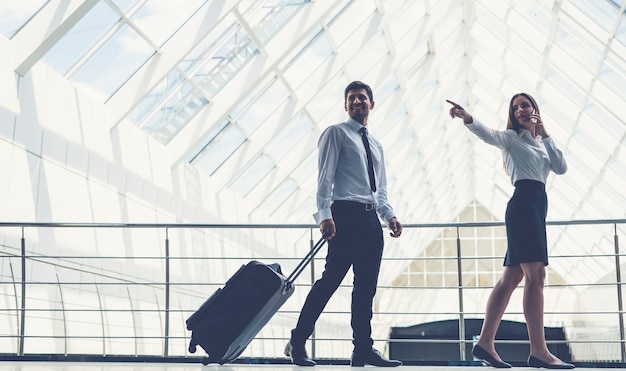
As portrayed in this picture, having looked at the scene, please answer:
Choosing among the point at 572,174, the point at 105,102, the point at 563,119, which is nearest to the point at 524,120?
the point at 105,102

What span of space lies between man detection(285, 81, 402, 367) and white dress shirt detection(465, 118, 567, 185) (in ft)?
1.68

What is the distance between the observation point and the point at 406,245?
27.1m

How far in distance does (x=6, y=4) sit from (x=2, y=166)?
1.25 meters

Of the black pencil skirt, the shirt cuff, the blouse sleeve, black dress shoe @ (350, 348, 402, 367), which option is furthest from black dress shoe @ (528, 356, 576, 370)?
the shirt cuff

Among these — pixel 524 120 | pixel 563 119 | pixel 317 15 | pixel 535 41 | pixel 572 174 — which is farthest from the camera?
pixel 572 174

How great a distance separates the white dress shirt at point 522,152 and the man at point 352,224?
20.2 inches

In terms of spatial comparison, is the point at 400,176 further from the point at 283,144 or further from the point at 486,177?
the point at 486,177

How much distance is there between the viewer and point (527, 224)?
3.47 meters

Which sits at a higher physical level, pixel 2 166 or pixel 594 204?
pixel 594 204

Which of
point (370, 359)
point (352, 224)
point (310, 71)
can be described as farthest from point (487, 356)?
point (310, 71)

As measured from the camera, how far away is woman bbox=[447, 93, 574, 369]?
3.47 metres

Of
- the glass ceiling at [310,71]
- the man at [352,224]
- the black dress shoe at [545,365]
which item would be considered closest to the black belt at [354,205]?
the man at [352,224]

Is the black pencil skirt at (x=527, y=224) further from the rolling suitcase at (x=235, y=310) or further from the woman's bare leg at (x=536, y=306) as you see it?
the rolling suitcase at (x=235, y=310)

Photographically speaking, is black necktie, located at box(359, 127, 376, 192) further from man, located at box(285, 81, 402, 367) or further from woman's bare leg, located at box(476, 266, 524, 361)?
woman's bare leg, located at box(476, 266, 524, 361)
